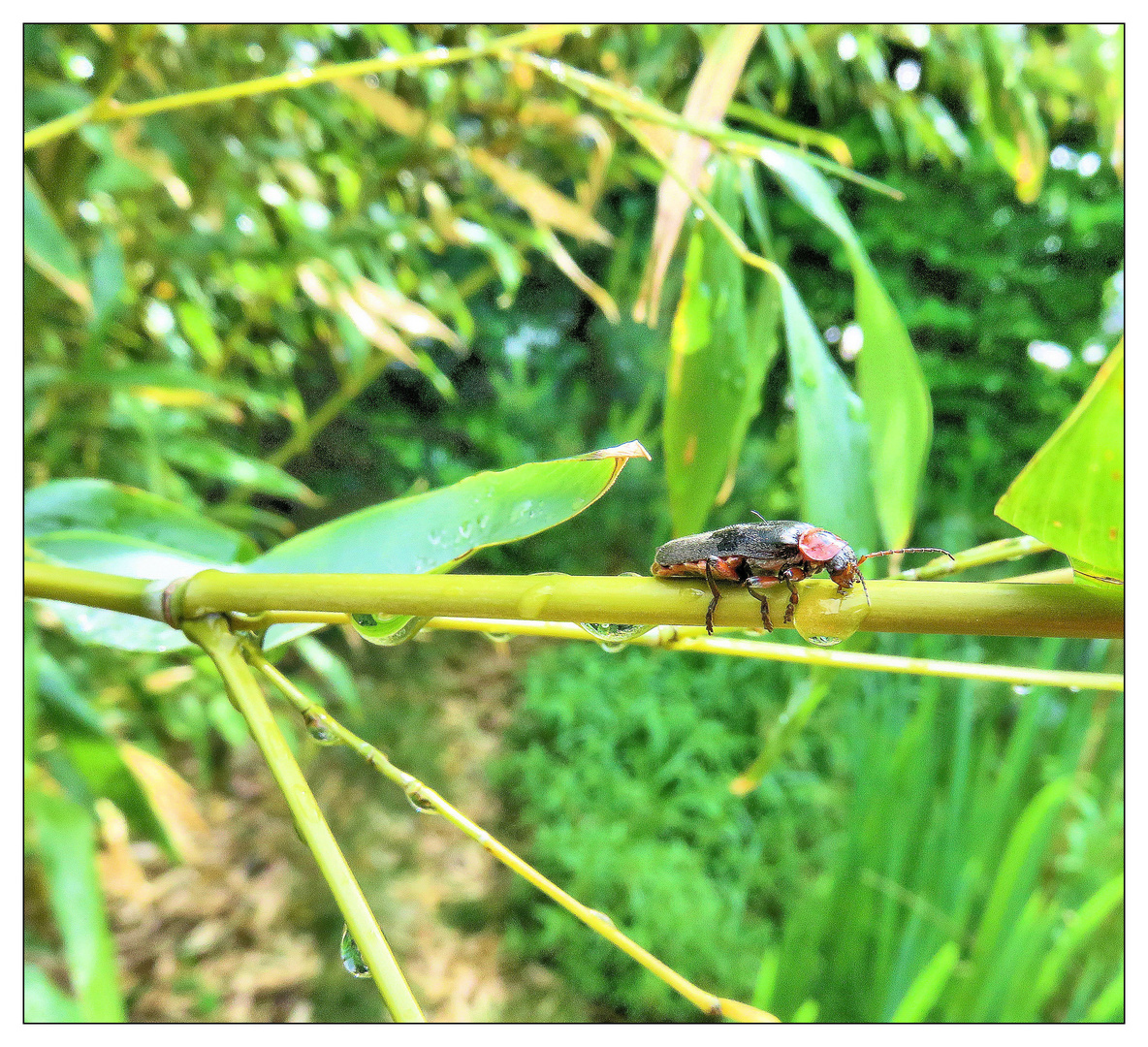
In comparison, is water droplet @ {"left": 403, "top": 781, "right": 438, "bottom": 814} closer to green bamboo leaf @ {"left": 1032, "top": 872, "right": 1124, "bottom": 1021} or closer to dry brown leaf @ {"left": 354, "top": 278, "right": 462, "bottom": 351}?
dry brown leaf @ {"left": 354, "top": 278, "right": 462, "bottom": 351}

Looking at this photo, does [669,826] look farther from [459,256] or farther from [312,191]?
[459,256]

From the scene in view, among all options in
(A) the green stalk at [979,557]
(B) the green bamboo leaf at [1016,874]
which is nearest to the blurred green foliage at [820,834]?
(B) the green bamboo leaf at [1016,874]

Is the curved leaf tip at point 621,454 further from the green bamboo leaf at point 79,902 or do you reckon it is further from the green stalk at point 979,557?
the green bamboo leaf at point 79,902

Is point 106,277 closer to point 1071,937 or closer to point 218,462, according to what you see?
point 218,462

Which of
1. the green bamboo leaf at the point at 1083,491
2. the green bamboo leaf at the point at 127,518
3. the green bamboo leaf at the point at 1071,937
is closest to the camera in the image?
the green bamboo leaf at the point at 1083,491

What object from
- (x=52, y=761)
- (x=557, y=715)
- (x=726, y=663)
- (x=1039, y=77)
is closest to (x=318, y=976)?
(x=557, y=715)

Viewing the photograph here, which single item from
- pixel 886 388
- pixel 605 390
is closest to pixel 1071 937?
pixel 886 388
